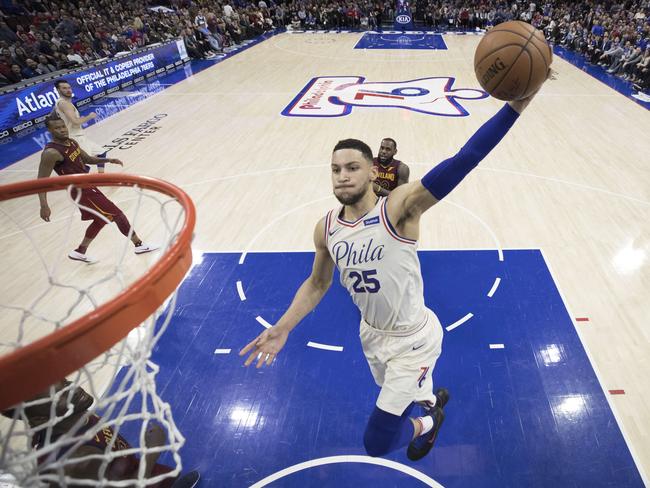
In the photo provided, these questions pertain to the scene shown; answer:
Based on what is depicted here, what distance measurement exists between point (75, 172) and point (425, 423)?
168 inches

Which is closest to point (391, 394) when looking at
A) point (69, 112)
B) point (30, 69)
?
point (69, 112)

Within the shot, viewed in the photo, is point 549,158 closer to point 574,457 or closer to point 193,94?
point 574,457

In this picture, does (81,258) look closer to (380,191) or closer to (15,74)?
(380,191)

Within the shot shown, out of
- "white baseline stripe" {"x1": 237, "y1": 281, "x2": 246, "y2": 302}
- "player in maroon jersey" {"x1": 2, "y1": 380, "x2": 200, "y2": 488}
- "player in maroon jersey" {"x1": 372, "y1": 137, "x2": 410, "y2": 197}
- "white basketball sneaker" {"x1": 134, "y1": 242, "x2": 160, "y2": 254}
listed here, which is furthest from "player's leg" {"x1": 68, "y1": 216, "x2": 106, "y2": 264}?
"player in maroon jersey" {"x1": 372, "y1": 137, "x2": 410, "y2": 197}

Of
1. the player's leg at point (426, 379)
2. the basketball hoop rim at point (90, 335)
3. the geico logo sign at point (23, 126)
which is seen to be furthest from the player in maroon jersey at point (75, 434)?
the geico logo sign at point (23, 126)

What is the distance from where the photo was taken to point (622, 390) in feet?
10.8

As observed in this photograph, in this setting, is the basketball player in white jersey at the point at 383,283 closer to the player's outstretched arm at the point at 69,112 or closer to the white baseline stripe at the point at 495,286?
the white baseline stripe at the point at 495,286

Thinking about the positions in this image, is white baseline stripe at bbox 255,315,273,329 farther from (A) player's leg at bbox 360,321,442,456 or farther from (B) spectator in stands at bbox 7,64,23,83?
(B) spectator in stands at bbox 7,64,23,83

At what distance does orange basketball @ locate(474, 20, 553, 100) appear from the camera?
2.06 m

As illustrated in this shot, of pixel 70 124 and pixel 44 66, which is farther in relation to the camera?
pixel 44 66

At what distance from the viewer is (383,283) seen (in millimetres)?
2355

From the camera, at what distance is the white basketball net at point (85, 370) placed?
A: 1.57 metres

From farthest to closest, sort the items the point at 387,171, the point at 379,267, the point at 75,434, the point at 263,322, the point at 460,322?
the point at 387,171 < the point at 263,322 < the point at 460,322 < the point at 379,267 < the point at 75,434

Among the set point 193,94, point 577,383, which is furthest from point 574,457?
point 193,94
